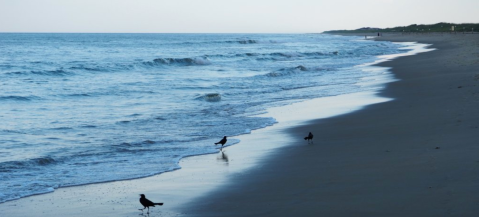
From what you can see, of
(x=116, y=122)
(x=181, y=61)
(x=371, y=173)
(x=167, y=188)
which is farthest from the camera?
(x=181, y=61)

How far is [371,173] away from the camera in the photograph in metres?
7.49

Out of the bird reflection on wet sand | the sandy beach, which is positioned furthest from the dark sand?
the bird reflection on wet sand

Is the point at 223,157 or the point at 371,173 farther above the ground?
the point at 371,173

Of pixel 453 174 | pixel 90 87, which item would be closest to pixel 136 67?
pixel 90 87

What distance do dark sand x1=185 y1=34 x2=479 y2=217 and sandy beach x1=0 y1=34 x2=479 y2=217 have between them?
1 cm

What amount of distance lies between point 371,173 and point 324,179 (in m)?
Result: 0.65

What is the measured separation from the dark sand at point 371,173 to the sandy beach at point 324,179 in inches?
0.5

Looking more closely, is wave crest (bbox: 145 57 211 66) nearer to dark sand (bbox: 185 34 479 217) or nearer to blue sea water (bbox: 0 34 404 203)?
blue sea water (bbox: 0 34 404 203)

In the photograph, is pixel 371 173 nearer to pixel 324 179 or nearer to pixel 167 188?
pixel 324 179

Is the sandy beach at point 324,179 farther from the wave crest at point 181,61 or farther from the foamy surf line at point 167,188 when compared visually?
the wave crest at point 181,61

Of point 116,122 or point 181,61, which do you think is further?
point 181,61

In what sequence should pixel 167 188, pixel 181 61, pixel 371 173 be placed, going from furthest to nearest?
pixel 181 61
pixel 167 188
pixel 371 173

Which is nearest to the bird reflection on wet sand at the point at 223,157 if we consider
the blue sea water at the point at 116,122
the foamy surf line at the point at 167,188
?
the foamy surf line at the point at 167,188

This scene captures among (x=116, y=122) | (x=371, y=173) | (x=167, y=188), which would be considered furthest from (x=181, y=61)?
(x=371, y=173)
